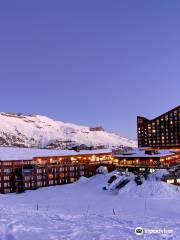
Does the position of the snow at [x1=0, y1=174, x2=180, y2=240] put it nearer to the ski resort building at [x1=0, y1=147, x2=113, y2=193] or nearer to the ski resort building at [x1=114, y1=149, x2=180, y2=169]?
the ski resort building at [x1=0, y1=147, x2=113, y2=193]

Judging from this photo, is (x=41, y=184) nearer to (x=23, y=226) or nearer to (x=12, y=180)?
(x=12, y=180)

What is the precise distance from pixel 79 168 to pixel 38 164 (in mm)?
16205

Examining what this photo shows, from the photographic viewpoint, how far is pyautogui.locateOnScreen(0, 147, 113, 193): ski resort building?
97.9 metres

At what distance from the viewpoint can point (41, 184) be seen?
102750 mm

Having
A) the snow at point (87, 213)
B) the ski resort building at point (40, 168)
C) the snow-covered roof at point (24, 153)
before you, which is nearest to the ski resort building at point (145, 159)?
the ski resort building at point (40, 168)

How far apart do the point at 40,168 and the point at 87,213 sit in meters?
54.2

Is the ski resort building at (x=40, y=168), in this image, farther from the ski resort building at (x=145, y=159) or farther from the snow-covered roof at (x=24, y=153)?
the ski resort building at (x=145, y=159)

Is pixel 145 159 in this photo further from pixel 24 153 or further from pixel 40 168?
pixel 24 153

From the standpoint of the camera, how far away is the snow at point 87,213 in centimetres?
2439

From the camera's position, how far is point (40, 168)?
10438 centimetres

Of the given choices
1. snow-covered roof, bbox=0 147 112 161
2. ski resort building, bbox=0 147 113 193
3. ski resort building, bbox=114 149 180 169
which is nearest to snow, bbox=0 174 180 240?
ski resort building, bbox=0 147 113 193

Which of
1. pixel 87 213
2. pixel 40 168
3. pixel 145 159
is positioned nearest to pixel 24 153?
pixel 40 168

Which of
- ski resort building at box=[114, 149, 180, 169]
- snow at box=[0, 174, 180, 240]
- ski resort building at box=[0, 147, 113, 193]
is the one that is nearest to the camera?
snow at box=[0, 174, 180, 240]

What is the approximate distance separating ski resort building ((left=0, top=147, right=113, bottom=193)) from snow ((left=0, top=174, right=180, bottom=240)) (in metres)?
5.78
